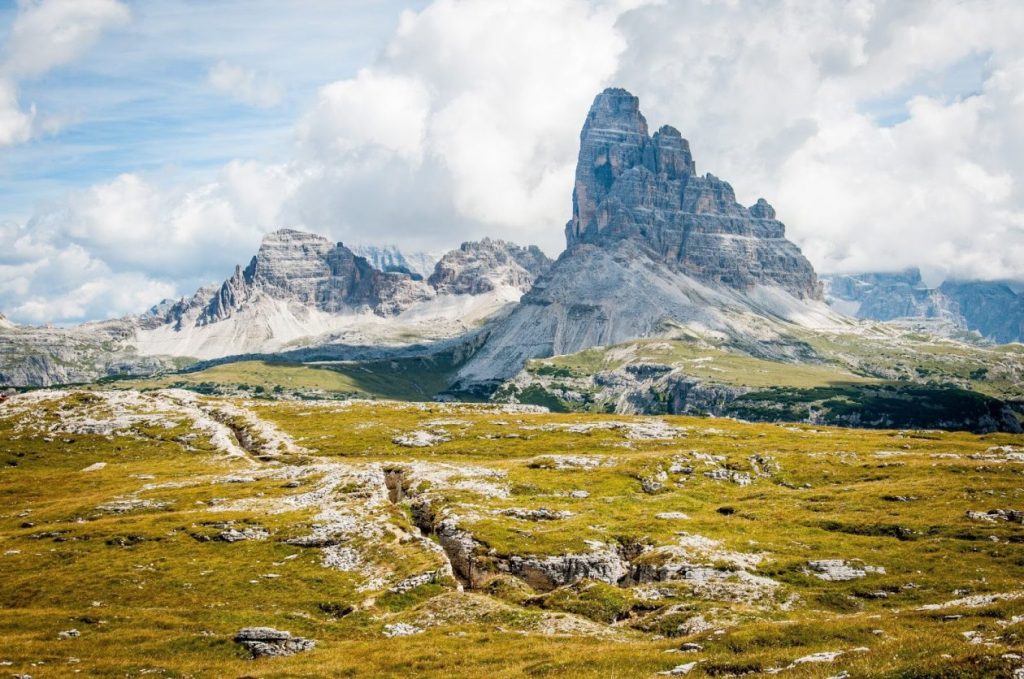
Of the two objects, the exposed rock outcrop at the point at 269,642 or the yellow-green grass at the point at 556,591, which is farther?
the exposed rock outcrop at the point at 269,642

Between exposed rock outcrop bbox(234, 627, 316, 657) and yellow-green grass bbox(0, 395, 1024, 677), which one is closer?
yellow-green grass bbox(0, 395, 1024, 677)

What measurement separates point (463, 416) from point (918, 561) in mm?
135187

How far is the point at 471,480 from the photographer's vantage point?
114 metres

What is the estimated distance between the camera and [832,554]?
75.6 metres

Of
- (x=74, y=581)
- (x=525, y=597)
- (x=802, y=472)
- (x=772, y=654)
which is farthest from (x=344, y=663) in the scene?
(x=802, y=472)

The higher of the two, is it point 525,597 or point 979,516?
point 979,516

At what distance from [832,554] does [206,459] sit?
391 feet

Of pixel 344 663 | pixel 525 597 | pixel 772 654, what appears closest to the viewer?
pixel 772 654

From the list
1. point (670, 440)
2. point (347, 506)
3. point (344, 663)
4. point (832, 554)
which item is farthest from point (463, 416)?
point (344, 663)

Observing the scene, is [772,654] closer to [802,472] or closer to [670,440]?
[802,472]

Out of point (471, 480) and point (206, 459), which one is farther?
point (206, 459)

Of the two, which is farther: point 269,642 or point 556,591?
point 556,591

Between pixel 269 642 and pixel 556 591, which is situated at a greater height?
pixel 556 591

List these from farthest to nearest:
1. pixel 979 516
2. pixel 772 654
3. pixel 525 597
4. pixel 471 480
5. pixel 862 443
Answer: pixel 862 443 → pixel 471 480 → pixel 979 516 → pixel 525 597 → pixel 772 654
